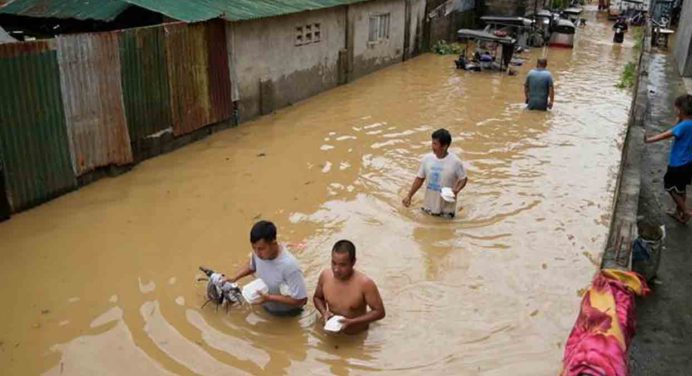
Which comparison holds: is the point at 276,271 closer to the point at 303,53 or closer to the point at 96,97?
the point at 96,97

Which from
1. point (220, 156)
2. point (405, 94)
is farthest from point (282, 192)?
point (405, 94)

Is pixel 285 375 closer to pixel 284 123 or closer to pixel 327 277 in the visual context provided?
pixel 327 277

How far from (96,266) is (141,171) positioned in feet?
11.1

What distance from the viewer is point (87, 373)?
17.5 feet

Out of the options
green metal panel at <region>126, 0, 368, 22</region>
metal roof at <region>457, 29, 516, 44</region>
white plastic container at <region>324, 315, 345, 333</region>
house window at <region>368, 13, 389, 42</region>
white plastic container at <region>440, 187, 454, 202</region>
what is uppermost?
green metal panel at <region>126, 0, 368, 22</region>

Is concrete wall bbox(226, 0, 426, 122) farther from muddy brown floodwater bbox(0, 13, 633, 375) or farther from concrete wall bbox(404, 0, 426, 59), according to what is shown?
muddy brown floodwater bbox(0, 13, 633, 375)

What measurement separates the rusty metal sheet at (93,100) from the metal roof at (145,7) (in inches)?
65.7

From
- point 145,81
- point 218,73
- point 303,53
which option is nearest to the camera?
point 145,81

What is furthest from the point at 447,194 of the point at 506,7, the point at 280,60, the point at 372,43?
the point at 506,7

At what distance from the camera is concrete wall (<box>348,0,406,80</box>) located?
59.4ft

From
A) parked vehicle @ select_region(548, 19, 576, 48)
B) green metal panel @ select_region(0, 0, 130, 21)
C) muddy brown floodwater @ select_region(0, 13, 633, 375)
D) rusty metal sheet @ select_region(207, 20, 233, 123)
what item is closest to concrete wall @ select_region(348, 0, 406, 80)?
muddy brown floodwater @ select_region(0, 13, 633, 375)

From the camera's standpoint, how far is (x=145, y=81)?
1048 centimetres

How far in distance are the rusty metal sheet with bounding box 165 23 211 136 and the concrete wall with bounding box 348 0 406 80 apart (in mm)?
6890

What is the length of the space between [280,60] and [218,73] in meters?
2.41
